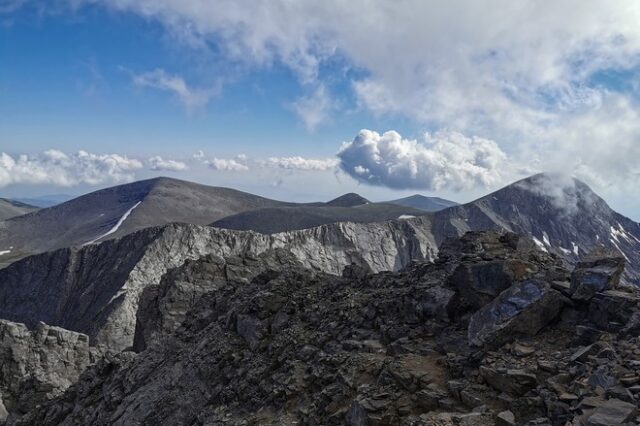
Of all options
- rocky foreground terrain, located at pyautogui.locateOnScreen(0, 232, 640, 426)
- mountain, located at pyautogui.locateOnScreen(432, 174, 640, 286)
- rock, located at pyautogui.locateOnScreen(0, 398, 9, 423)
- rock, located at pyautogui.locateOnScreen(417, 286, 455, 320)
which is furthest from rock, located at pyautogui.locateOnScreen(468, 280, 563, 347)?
mountain, located at pyautogui.locateOnScreen(432, 174, 640, 286)

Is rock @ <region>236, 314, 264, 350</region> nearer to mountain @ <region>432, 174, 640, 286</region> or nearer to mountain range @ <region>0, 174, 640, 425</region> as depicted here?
mountain range @ <region>0, 174, 640, 425</region>

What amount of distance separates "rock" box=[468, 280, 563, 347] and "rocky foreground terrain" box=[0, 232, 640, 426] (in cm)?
4

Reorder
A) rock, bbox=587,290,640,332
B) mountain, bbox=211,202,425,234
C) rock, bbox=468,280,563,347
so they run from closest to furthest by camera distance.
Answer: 1. rock, bbox=587,290,640,332
2. rock, bbox=468,280,563,347
3. mountain, bbox=211,202,425,234

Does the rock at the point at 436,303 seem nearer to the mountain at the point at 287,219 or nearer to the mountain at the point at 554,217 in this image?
the mountain at the point at 554,217

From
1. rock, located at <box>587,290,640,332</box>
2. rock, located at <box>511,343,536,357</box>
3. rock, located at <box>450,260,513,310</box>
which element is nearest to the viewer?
rock, located at <box>587,290,640,332</box>

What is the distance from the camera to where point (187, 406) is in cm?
2188

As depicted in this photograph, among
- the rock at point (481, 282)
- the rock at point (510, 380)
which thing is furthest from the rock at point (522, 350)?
the rock at point (481, 282)

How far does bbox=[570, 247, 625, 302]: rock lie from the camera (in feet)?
49.8

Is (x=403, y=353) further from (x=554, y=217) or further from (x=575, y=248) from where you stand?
(x=554, y=217)

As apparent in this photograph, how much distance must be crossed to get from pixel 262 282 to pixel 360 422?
16.5 m

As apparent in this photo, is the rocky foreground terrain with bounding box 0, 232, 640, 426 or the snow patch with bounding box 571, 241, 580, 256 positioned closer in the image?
the rocky foreground terrain with bounding box 0, 232, 640, 426

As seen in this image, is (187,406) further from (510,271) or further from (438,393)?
(510,271)

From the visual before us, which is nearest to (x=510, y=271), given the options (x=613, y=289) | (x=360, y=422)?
(x=613, y=289)

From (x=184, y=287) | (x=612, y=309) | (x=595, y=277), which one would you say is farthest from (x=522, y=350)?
(x=184, y=287)
